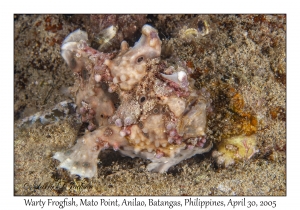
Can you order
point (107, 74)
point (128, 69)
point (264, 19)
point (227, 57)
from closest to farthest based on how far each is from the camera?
point (128, 69)
point (107, 74)
point (227, 57)
point (264, 19)

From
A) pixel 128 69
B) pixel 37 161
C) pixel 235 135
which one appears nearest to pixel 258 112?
pixel 235 135

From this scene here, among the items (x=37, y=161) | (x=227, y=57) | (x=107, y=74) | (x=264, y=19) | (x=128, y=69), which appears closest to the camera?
(x=128, y=69)
